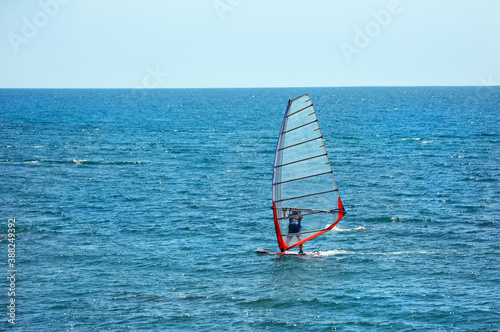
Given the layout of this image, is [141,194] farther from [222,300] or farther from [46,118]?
[46,118]

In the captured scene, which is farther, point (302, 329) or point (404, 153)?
point (404, 153)

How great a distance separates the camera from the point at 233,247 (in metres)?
40.7

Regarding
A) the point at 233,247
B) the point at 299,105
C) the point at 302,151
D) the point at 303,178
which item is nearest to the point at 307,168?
the point at 303,178

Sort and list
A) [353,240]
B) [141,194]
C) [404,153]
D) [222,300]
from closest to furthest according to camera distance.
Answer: [222,300] < [353,240] < [141,194] < [404,153]

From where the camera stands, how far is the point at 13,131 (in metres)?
115

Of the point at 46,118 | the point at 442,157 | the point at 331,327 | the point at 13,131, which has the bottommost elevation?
the point at 331,327

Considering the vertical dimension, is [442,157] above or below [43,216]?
above

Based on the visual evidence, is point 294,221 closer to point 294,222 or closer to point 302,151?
point 294,222

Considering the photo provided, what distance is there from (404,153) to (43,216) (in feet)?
188

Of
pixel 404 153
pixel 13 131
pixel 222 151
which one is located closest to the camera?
pixel 404 153

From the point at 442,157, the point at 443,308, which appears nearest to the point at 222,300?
the point at 443,308

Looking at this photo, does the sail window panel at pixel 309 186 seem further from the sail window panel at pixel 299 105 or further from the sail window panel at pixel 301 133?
the sail window panel at pixel 299 105

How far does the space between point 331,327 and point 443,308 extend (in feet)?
22.3

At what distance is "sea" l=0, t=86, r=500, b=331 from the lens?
29.3 meters
